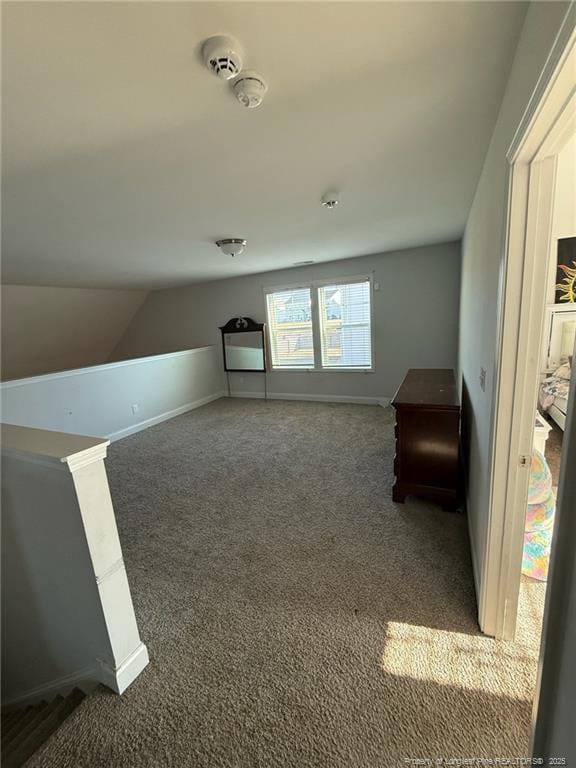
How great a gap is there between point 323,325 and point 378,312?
91 centimetres

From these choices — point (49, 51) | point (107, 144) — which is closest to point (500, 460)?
point (49, 51)

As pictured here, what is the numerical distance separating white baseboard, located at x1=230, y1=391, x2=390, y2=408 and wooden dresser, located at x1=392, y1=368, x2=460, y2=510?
8.31 ft

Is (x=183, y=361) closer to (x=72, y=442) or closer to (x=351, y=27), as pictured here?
(x=72, y=442)

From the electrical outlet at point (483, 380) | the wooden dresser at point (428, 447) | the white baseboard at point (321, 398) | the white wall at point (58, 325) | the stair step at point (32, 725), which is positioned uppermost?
the white wall at point (58, 325)

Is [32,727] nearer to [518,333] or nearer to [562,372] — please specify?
[518,333]

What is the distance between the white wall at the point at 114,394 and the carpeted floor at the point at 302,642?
65.6 inches

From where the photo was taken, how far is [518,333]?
3.88 ft

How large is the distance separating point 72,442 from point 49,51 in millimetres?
1297

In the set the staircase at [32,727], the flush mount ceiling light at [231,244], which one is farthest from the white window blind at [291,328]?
the staircase at [32,727]

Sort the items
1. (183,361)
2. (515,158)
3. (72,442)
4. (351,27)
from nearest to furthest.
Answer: (351,27)
(515,158)
(72,442)
(183,361)

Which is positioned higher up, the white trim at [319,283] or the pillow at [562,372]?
the white trim at [319,283]

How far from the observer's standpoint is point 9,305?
15.9 ft

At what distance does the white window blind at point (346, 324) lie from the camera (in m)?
4.89

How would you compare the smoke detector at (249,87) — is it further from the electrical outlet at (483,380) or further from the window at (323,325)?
the window at (323,325)
